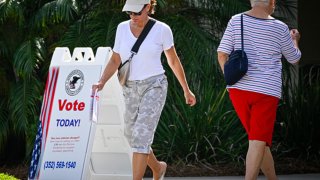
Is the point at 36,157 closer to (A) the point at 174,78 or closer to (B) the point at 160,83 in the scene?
(B) the point at 160,83

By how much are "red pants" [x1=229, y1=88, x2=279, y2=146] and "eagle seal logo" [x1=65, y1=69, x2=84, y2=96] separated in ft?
5.60

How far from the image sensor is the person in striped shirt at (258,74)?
6977mm

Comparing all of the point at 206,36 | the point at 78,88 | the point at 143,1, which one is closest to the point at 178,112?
the point at 206,36

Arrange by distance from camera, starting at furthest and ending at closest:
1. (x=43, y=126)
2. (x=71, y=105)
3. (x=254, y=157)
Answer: (x=43, y=126) → (x=71, y=105) → (x=254, y=157)

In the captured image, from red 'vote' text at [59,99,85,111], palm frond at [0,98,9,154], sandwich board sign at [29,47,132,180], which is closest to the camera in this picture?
sandwich board sign at [29,47,132,180]

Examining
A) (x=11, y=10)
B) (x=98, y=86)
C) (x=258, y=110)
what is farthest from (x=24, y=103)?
(x=258, y=110)

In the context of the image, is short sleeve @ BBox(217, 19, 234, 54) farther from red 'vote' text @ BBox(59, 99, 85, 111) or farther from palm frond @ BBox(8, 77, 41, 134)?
palm frond @ BBox(8, 77, 41, 134)

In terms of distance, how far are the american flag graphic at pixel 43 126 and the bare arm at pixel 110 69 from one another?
780 millimetres

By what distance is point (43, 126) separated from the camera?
26.8ft

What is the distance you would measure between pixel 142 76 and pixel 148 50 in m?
0.23

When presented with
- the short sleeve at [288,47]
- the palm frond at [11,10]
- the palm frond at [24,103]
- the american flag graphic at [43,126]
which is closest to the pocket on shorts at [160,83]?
the short sleeve at [288,47]

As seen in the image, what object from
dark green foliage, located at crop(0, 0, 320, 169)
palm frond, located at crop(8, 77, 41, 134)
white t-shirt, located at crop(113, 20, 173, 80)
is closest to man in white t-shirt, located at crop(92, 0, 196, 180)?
white t-shirt, located at crop(113, 20, 173, 80)

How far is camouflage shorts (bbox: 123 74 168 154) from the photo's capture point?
733 centimetres

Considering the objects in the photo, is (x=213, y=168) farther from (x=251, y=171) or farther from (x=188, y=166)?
(x=251, y=171)
